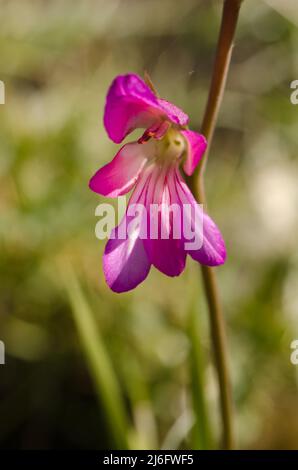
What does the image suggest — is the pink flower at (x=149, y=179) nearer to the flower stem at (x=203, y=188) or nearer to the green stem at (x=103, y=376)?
the flower stem at (x=203, y=188)

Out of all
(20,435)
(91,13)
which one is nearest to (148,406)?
(20,435)

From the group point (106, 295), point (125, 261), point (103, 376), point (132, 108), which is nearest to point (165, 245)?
point (125, 261)

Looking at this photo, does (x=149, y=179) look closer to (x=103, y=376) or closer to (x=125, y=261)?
(x=125, y=261)

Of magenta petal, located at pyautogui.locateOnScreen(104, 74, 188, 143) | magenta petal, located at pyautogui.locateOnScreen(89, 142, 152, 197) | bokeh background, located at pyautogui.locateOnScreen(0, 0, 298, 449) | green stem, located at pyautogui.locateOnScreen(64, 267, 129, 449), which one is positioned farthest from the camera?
bokeh background, located at pyautogui.locateOnScreen(0, 0, 298, 449)

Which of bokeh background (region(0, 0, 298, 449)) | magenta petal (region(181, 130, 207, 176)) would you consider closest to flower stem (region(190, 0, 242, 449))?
magenta petal (region(181, 130, 207, 176))

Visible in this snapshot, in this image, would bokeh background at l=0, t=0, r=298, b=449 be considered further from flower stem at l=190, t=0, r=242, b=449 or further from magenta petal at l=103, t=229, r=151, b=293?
magenta petal at l=103, t=229, r=151, b=293

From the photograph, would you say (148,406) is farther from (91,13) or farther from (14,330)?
(91,13)
